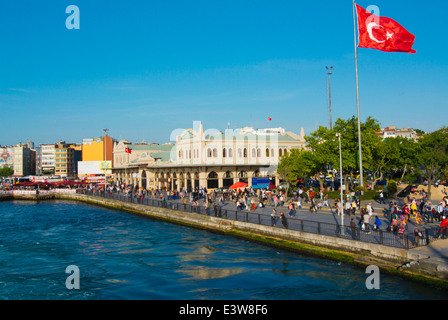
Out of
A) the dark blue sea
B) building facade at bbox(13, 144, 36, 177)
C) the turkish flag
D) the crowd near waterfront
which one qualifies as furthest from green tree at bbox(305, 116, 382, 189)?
building facade at bbox(13, 144, 36, 177)

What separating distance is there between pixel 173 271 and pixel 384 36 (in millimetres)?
21828

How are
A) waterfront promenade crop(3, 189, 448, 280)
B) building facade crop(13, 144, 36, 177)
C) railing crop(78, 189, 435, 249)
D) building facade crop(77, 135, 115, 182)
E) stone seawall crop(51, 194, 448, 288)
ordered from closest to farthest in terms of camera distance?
stone seawall crop(51, 194, 448, 288)
waterfront promenade crop(3, 189, 448, 280)
railing crop(78, 189, 435, 249)
building facade crop(77, 135, 115, 182)
building facade crop(13, 144, 36, 177)

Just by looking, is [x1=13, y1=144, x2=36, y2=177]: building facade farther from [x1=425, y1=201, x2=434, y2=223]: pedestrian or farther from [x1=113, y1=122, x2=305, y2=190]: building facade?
[x1=425, y1=201, x2=434, y2=223]: pedestrian

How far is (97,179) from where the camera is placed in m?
99.4

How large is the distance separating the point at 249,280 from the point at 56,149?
150 metres

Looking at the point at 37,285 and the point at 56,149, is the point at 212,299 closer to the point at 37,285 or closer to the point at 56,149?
the point at 37,285

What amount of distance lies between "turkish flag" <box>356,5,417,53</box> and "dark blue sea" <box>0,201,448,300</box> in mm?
16174

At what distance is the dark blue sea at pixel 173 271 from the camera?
58.4ft

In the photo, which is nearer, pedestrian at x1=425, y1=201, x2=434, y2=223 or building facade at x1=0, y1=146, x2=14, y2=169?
pedestrian at x1=425, y1=201, x2=434, y2=223

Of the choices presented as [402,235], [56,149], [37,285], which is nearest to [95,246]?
[37,285]

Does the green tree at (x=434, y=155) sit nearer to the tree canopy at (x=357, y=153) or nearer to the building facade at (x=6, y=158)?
the tree canopy at (x=357, y=153)

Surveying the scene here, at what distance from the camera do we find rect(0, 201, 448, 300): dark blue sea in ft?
58.4

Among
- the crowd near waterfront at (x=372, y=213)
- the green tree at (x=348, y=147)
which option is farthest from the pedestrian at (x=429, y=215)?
the green tree at (x=348, y=147)

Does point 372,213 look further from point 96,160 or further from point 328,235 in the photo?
point 96,160
